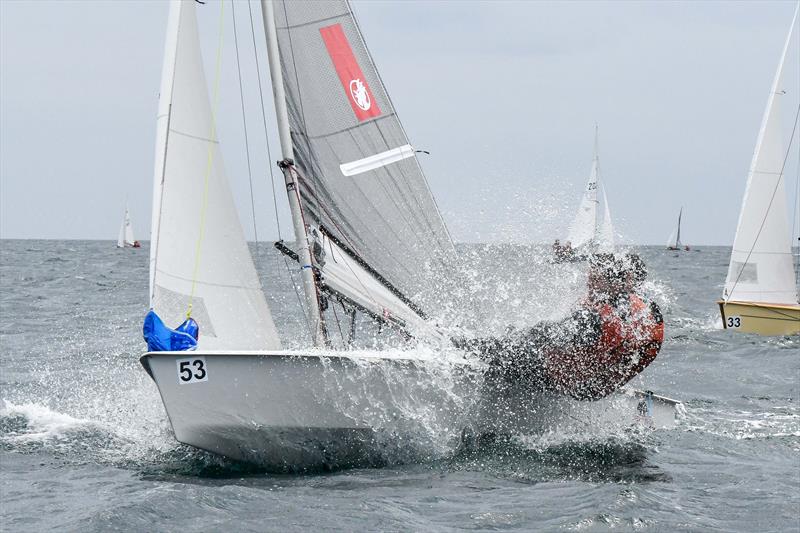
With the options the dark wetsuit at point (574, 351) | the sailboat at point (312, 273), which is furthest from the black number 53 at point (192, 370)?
the dark wetsuit at point (574, 351)

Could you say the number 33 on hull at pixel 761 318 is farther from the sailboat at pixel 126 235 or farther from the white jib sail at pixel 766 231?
the sailboat at pixel 126 235

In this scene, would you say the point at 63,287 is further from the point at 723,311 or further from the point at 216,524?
the point at 216,524

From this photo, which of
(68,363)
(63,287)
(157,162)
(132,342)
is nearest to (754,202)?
(132,342)

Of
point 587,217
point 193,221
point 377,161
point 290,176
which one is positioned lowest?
point 193,221

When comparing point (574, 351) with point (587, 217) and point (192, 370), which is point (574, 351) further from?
point (587, 217)

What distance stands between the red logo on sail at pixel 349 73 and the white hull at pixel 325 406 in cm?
229

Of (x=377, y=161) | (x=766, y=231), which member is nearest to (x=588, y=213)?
(x=766, y=231)

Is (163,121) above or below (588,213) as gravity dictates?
below

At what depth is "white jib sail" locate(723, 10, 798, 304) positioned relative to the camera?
19062 mm

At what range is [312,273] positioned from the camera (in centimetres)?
798

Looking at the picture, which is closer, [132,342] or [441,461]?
[441,461]

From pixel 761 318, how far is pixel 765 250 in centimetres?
182

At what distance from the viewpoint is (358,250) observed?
28.0ft

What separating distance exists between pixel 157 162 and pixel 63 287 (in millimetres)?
21073
